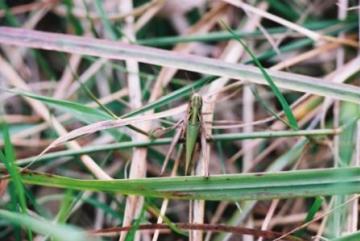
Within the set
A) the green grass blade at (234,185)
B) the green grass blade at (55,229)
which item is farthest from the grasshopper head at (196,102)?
the green grass blade at (55,229)

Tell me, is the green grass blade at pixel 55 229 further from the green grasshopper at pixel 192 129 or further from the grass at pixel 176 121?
the green grasshopper at pixel 192 129

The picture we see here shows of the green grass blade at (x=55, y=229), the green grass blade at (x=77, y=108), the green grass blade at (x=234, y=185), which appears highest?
the green grass blade at (x=77, y=108)

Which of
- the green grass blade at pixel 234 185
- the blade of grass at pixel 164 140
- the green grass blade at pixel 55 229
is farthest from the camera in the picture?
the blade of grass at pixel 164 140

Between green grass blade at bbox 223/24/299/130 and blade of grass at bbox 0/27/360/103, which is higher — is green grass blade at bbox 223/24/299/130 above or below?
below

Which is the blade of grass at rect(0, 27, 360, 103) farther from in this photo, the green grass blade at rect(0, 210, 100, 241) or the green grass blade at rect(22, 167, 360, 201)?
the green grass blade at rect(0, 210, 100, 241)

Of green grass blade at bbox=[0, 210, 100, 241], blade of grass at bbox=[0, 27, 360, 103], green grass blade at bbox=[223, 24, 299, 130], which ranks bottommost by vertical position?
green grass blade at bbox=[0, 210, 100, 241]

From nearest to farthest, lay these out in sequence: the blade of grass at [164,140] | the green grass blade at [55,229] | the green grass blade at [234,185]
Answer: the green grass blade at [55,229] < the green grass blade at [234,185] < the blade of grass at [164,140]

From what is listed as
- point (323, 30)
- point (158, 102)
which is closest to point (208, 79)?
point (158, 102)

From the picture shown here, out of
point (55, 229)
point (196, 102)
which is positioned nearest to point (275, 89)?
point (196, 102)

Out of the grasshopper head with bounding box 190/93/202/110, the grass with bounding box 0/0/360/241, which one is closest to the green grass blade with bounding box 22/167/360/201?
the grass with bounding box 0/0/360/241
